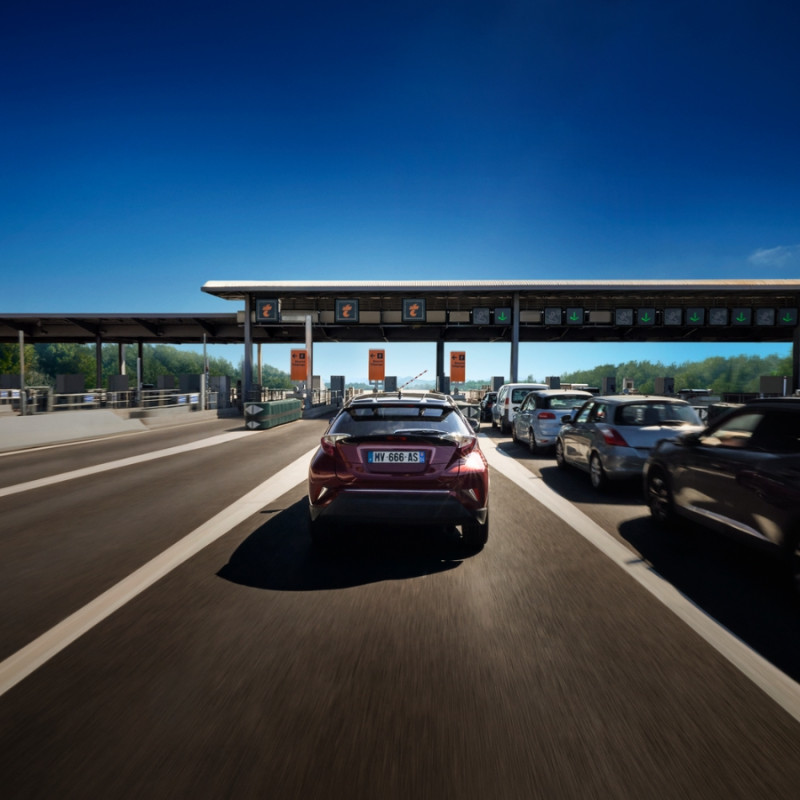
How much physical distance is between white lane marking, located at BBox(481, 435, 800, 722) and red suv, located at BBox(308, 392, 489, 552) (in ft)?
4.16

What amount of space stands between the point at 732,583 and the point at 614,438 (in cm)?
386

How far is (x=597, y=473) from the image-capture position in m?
8.08

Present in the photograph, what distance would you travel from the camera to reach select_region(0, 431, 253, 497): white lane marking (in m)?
8.32

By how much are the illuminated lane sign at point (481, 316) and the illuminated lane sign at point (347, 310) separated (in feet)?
25.1

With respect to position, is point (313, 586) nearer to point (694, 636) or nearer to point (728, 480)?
point (694, 636)

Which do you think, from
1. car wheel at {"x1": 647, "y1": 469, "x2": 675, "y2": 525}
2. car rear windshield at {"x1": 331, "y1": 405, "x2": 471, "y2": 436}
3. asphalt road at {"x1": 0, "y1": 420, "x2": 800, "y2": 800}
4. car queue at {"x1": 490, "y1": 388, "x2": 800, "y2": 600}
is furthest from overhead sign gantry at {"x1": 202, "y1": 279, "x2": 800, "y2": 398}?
asphalt road at {"x1": 0, "y1": 420, "x2": 800, "y2": 800}

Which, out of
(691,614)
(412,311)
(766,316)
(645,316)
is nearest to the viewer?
(691,614)

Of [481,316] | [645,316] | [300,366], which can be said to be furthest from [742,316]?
[300,366]

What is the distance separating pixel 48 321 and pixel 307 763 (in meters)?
49.5

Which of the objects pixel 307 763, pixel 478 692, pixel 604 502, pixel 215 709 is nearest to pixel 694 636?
pixel 478 692

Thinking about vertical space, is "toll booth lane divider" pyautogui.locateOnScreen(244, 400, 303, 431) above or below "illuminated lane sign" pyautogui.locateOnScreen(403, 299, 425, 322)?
below

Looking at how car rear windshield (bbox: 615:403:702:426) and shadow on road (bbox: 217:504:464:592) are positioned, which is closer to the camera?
shadow on road (bbox: 217:504:464:592)

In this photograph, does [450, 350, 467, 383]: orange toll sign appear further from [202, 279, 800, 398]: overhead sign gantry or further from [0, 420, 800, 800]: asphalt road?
[0, 420, 800, 800]: asphalt road

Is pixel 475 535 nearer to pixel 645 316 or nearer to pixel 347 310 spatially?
pixel 347 310
